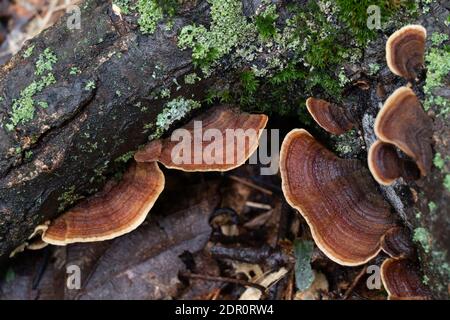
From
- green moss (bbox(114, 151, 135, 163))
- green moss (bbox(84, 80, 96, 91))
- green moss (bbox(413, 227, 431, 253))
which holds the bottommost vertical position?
green moss (bbox(413, 227, 431, 253))

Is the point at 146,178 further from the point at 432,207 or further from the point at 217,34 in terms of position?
the point at 432,207

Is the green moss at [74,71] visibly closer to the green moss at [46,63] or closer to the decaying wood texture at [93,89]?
the decaying wood texture at [93,89]

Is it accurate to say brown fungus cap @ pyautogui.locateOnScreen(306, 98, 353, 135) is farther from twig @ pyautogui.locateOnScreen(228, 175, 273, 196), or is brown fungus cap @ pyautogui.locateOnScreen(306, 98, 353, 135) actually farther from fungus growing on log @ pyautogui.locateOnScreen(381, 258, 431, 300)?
twig @ pyautogui.locateOnScreen(228, 175, 273, 196)

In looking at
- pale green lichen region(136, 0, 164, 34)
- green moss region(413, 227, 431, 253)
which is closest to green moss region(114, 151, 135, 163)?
pale green lichen region(136, 0, 164, 34)

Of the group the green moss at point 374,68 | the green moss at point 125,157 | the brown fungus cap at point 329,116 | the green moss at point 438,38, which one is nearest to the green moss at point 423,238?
the brown fungus cap at point 329,116
